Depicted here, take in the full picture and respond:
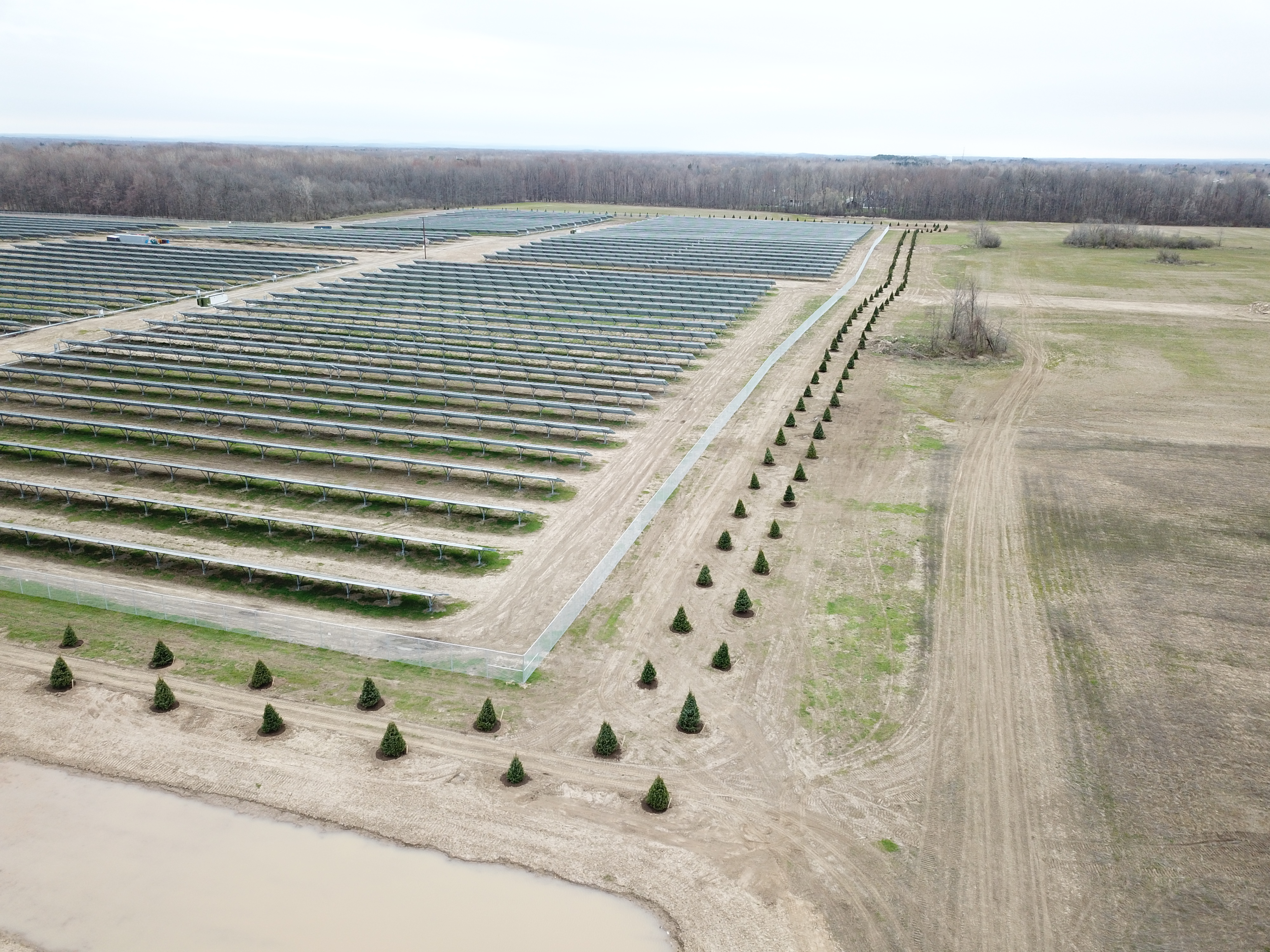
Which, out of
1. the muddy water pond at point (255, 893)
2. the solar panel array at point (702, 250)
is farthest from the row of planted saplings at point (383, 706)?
the solar panel array at point (702, 250)

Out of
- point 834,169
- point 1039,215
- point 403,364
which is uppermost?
point 834,169

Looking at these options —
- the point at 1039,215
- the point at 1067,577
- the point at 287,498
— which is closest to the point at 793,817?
the point at 1067,577

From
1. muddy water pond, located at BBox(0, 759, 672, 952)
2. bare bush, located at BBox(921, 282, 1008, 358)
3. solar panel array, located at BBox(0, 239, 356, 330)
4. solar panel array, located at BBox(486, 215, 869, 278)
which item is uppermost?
solar panel array, located at BBox(486, 215, 869, 278)

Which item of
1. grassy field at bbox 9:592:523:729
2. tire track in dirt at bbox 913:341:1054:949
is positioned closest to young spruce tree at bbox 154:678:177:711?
grassy field at bbox 9:592:523:729

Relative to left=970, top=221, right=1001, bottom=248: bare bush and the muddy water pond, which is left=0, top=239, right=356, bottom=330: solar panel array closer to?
the muddy water pond

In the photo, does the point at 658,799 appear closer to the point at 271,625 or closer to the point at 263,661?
the point at 263,661

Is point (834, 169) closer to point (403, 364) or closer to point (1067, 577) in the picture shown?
point (403, 364)

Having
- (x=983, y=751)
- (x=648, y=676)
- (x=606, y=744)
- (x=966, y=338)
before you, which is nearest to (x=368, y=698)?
(x=606, y=744)
